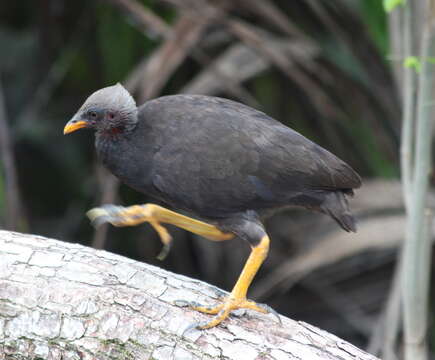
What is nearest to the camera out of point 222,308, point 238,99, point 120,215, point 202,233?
point 222,308

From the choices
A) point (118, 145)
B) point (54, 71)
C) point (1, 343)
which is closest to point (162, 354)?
point (1, 343)

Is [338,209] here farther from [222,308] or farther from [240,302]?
[222,308]

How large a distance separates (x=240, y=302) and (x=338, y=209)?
30.2 inches

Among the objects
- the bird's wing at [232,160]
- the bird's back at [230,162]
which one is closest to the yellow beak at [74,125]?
the bird's back at [230,162]

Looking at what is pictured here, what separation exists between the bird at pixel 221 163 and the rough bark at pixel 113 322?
0.28 metres

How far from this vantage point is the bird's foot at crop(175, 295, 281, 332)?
11.8 feet

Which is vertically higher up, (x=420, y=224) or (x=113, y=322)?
(x=420, y=224)

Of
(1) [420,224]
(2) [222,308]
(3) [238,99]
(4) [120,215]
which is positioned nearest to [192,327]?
(2) [222,308]

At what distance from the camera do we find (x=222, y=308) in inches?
148

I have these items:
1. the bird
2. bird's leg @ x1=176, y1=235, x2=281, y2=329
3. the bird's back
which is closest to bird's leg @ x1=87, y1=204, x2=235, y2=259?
the bird

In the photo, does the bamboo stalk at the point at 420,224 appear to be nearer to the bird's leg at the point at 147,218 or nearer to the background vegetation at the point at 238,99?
the background vegetation at the point at 238,99

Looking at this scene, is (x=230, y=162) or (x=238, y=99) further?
(x=238, y=99)

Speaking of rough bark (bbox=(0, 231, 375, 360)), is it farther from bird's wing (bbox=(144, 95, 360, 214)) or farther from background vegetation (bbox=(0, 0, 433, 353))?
background vegetation (bbox=(0, 0, 433, 353))

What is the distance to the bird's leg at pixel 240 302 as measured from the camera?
368 cm
